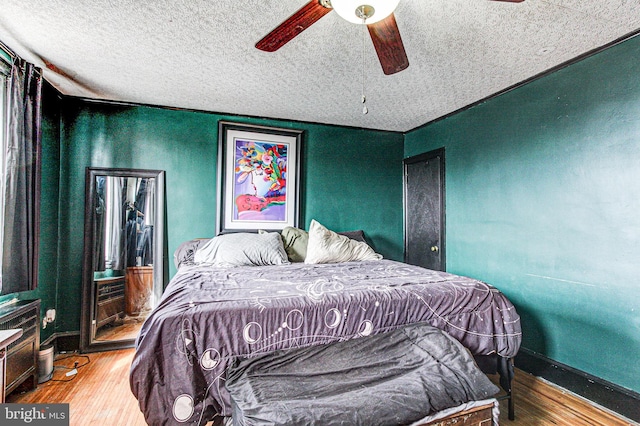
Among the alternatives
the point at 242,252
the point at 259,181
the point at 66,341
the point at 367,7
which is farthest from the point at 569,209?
the point at 66,341

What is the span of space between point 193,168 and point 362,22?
2.49 m

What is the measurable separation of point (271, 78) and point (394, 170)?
2166 millimetres

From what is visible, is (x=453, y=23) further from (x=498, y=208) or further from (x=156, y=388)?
(x=156, y=388)

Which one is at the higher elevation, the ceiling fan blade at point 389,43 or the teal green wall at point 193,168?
the ceiling fan blade at point 389,43

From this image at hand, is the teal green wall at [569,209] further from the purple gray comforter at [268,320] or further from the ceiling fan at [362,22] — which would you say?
the ceiling fan at [362,22]

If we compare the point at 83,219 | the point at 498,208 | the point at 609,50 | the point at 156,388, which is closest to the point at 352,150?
the point at 498,208

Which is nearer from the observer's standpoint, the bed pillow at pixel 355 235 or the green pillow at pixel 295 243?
the green pillow at pixel 295 243

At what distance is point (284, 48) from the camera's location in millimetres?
2211

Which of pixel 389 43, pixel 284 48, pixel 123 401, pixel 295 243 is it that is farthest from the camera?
pixel 295 243

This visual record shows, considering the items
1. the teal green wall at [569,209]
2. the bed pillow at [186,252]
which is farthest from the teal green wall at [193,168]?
the teal green wall at [569,209]

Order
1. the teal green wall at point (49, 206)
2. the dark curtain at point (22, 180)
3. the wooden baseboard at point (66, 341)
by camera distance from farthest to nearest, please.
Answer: the wooden baseboard at point (66, 341) < the teal green wall at point (49, 206) < the dark curtain at point (22, 180)

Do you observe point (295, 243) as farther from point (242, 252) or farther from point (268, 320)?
point (268, 320)

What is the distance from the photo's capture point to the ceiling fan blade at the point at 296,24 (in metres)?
1.42

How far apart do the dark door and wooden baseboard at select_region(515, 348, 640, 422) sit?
1225mm
